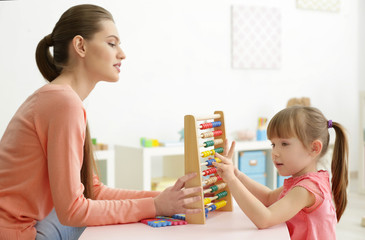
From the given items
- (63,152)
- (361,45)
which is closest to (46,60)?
(63,152)

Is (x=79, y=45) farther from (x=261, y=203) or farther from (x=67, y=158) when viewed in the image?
(x=261, y=203)

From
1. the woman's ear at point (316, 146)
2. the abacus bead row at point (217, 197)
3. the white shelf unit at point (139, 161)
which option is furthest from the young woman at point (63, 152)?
the white shelf unit at point (139, 161)

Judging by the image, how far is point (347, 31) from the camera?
5.23 m

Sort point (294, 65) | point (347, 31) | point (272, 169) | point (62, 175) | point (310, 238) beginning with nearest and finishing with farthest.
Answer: point (62, 175) < point (310, 238) < point (272, 169) < point (294, 65) < point (347, 31)

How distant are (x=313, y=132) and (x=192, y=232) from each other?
55 centimetres

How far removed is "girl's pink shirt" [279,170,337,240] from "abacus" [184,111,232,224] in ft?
0.71

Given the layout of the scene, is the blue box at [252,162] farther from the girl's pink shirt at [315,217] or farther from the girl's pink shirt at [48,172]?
the girl's pink shirt at [48,172]

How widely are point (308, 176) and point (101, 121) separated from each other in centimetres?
250

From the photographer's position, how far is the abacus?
130cm

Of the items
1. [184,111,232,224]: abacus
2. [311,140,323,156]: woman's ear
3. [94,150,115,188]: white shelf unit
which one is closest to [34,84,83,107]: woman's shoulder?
[184,111,232,224]: abacus

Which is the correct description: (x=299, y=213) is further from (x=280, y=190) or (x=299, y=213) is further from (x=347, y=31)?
(x=347, y=31)

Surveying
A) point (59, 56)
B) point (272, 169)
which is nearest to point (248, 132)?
point (272, 169)

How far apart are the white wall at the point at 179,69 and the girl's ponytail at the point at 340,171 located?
93.9 inches

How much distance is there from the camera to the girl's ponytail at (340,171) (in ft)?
5.21
